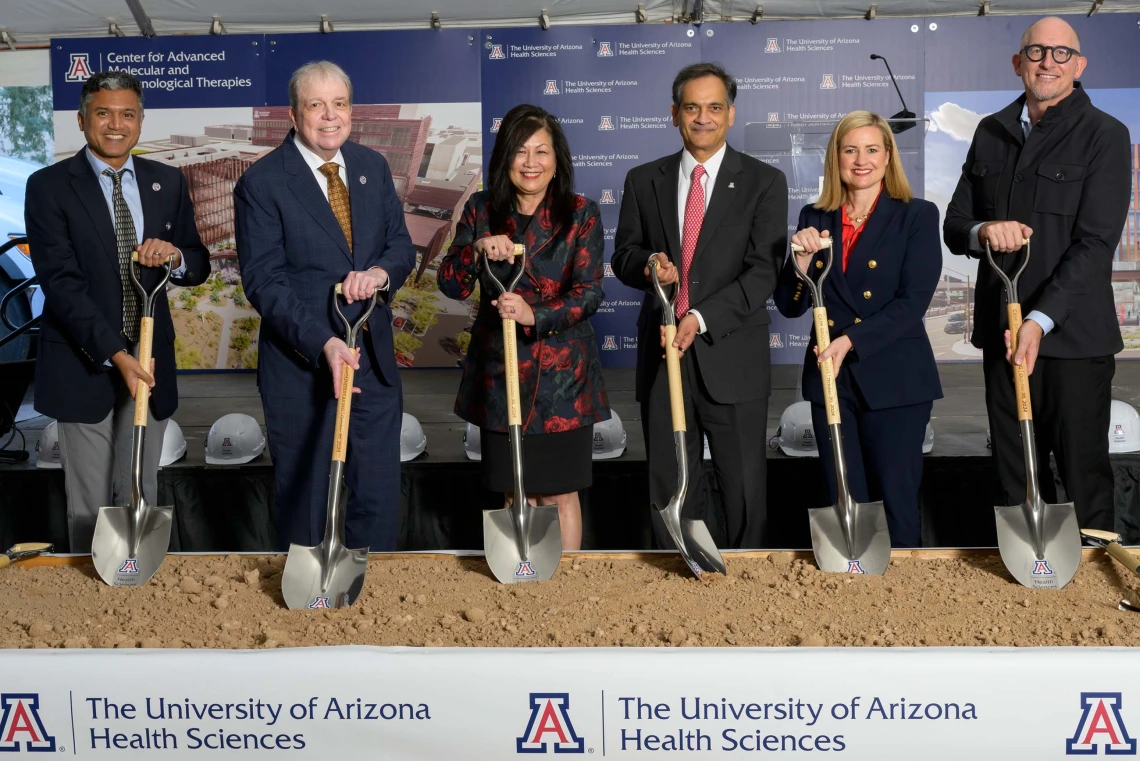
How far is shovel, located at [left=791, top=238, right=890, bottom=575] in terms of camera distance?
8.13 ft

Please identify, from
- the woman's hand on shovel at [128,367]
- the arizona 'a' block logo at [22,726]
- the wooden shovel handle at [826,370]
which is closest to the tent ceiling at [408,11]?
the woman's hand on shovel at [128,367]

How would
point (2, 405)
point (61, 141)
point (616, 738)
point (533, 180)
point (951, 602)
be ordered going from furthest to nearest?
1. point (61, 141)
2. point (2, 405)
3. point (533, 180)
4. point (951, 602)
5. point (616, 738)

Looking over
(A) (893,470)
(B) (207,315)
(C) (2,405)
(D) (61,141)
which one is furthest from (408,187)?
(A) (893,470)

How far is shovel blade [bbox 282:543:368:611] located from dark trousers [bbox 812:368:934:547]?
4.20 feet

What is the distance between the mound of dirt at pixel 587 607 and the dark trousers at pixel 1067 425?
24.1 inches

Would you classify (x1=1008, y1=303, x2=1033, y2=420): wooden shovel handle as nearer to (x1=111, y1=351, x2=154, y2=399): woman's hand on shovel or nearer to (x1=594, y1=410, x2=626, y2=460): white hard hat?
(x1=594, y1=410, x2=626, y2=460): white hard hat

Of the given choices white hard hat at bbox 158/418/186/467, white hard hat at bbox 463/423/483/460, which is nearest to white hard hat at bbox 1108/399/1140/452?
white hard hat at bbox 463/423/483/460

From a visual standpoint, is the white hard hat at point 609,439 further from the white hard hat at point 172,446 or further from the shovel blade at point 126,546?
the shovel blade at point 126,546

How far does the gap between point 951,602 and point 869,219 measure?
113cm

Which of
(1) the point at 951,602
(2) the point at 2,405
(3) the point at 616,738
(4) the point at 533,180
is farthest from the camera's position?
(2) the point at 2,405

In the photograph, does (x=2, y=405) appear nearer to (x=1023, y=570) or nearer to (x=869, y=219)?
(x=869, y=219)

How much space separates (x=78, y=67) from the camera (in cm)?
691

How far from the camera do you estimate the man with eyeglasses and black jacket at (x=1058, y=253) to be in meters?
2.96

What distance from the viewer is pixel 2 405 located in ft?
14.3
